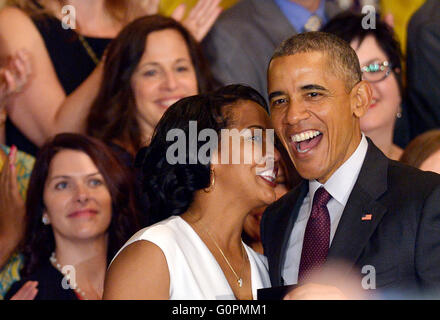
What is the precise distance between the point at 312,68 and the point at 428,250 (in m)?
0.52

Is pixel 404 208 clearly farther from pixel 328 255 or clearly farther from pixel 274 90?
pixel 274 90

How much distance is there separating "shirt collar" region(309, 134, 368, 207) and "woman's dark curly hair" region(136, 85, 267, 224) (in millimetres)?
315

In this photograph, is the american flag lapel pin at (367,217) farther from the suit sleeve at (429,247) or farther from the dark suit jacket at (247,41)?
the dark suit jacket at (247,41)

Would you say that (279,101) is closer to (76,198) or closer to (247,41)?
(76,198)

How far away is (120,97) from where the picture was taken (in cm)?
325

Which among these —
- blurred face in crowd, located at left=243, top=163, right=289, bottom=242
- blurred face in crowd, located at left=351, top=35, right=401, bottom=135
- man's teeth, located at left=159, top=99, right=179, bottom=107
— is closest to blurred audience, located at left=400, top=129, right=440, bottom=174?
blurred face in crowd, located at left=351, top=35, right=401, bottom=135

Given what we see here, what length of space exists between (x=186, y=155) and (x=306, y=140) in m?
0.32

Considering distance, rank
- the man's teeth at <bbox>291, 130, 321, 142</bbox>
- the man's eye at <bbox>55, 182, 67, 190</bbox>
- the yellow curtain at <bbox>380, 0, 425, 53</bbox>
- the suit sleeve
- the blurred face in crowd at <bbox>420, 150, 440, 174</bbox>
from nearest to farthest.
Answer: the suit sleeve < the man's teeth at <bbox>291, 130, 321, 142</bbox> < the blurred face in crowd at <bbox>420, 150, 440, 174</bbox> < the man's eye at <bbox>55, 182, 67, 190</bbox> < the yellow curtain at <bbox>380, 0, 425, 53</bbox>

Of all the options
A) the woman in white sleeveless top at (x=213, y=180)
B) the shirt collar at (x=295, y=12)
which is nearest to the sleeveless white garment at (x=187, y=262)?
the woman in white sleeveless top at (x=213, y=180)

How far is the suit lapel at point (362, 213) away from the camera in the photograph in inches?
78.0

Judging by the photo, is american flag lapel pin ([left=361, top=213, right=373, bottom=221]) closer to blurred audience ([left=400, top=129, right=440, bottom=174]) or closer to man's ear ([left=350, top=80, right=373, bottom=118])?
man's ear ([left=350, top=80, right=373, bottom=118])

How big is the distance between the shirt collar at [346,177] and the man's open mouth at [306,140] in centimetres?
10

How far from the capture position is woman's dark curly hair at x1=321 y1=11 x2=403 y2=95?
330 cm

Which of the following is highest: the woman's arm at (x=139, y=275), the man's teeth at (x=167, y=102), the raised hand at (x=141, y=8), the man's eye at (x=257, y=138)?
the raised hand at (x=141, y=8)
